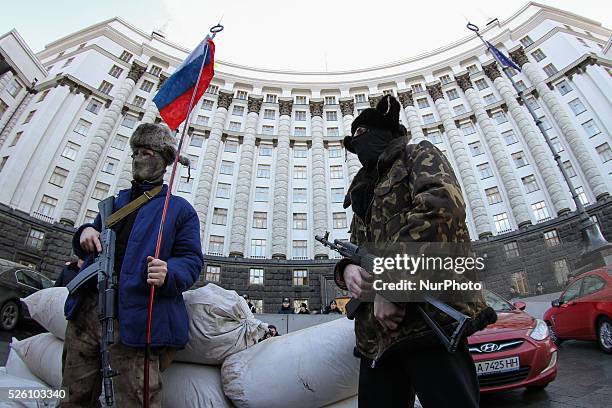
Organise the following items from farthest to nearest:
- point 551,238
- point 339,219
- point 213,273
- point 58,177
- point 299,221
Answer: point 339,219
point 299,221
point 213,273
point 58,177
point 551,238

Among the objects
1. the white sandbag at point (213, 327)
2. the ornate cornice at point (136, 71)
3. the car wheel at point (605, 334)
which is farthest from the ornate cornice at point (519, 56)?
the white sandbag at point (213, 327)

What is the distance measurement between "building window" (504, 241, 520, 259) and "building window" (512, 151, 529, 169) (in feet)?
22.2

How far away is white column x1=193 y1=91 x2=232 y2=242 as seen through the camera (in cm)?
2429

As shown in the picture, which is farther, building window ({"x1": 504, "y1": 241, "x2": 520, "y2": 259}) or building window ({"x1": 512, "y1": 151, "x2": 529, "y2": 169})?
building window ({"x1": 512, "y1": 151, "x2": 529, "y2": 169})

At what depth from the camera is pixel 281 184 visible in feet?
88.3

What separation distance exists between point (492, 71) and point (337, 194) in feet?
62.6

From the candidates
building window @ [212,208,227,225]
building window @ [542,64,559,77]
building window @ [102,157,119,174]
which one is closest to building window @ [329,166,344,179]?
building window @ [212,208,227,225]

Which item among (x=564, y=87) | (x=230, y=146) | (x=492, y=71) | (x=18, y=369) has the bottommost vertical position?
(x=18, y=369)

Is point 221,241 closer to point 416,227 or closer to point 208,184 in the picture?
point 208,184

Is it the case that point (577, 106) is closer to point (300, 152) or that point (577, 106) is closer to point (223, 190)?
point (300, 152)

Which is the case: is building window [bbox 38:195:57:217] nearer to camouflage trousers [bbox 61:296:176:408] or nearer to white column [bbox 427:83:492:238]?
camouflage trousers [bbox 61:296:176:408]

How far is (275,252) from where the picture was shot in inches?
936

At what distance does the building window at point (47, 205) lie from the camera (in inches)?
803

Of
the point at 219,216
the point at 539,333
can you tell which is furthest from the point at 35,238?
the point at 539,333
